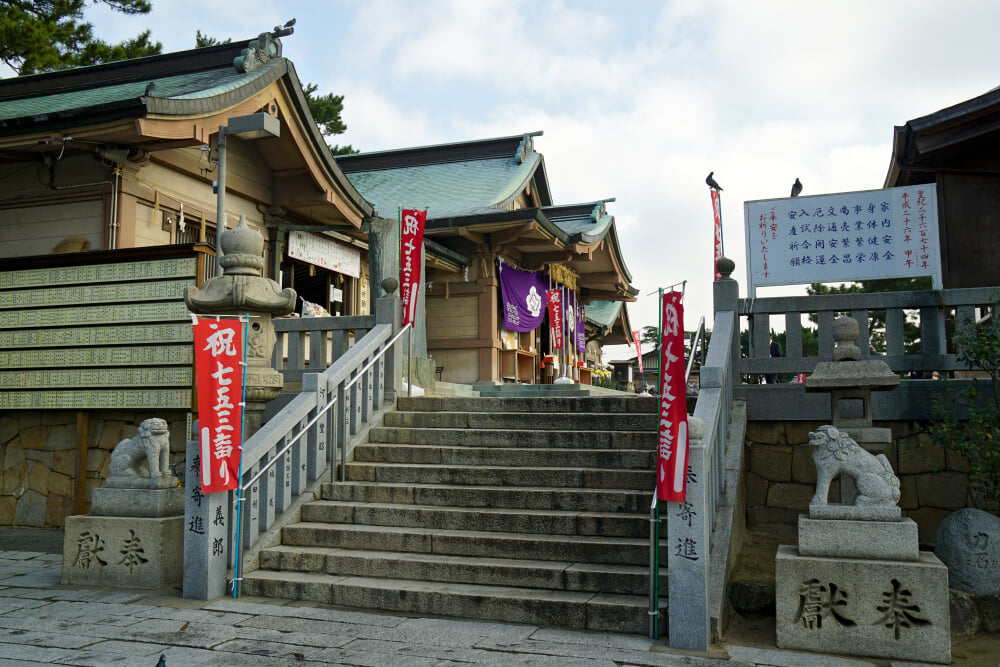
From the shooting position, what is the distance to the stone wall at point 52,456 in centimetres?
974

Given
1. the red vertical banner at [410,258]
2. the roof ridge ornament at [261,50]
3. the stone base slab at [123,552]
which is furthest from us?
the roof ridge ornament at [261,50]

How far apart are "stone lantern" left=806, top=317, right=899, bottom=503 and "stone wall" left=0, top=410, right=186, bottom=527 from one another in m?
7.49

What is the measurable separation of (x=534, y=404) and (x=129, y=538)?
4425 millimetres

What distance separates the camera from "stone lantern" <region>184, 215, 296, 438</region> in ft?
24.7

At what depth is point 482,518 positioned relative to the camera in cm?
707

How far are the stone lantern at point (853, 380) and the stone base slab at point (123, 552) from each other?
19.4 feet

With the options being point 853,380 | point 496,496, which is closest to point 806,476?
point 853,380

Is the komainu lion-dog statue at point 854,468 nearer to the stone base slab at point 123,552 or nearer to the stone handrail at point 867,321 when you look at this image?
the stone handrail at point 867,321

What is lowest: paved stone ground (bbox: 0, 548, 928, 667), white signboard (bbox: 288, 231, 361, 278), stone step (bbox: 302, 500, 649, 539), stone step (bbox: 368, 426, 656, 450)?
paved stone ground (bbox: 0, 548, 928, 667)

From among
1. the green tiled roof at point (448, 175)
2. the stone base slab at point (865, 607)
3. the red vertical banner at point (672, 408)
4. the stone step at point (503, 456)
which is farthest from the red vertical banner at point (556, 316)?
the stone base slab at point (865, 607)

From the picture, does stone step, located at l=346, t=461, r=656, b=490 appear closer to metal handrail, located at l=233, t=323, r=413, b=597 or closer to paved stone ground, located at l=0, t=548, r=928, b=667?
metal handrail, located at l=233, t=323, r=413, b=597

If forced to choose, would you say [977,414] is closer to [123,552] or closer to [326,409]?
[326,409]

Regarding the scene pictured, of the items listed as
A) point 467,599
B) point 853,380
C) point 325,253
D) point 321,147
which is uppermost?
point 321,147

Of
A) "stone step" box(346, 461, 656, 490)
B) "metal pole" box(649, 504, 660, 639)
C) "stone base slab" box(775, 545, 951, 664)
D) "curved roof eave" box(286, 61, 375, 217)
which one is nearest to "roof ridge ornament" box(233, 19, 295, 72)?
"curved roof eave" box(286, 61, 375, 217)
